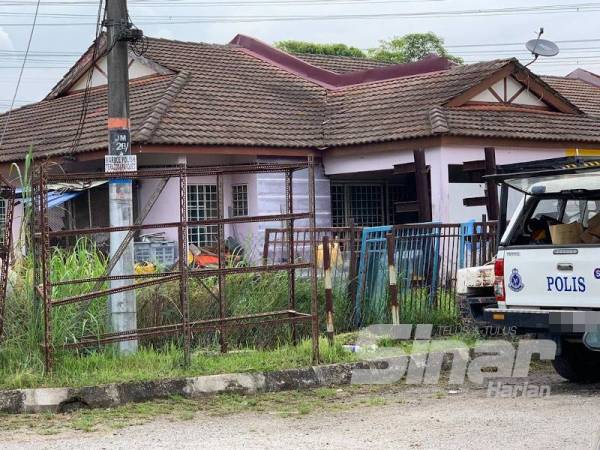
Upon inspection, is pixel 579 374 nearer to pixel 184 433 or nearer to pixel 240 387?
pixel 240 387

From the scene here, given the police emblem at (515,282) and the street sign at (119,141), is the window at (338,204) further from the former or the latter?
the police emblem at (515,282)

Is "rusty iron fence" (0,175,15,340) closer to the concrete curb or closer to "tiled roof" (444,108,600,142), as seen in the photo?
the concrete curb

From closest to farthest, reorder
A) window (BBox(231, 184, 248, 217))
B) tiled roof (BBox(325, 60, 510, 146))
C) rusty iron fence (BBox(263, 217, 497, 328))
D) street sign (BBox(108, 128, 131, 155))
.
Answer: street sign (BBox(108, 128, 131, 155))
rusty iron fence (BBox(263, 217, 497, 328))
tiled roof (BBox(325, 60, 510, 146))
window (BBox(231, 184, 248, 217))

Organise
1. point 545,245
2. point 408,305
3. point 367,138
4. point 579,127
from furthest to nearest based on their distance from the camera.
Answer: point 579,127, point 367,138, point 408,305, point 545,245

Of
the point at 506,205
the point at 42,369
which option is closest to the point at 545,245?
the point at 506,205

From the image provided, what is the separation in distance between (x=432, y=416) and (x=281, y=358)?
2478 mm

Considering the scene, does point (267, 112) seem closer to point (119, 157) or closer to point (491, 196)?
point (491, 196)

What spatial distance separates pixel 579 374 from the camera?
9609 mm

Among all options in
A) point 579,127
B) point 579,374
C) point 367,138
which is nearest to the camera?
point 579,374

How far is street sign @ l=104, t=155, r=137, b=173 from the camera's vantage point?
33.0 feet

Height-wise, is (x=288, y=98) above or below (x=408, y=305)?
above
